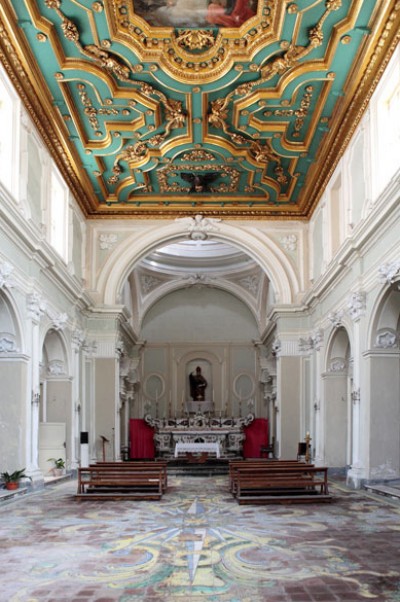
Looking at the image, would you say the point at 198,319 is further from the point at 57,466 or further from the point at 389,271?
the point at 389,271

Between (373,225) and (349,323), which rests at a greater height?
(373,225)

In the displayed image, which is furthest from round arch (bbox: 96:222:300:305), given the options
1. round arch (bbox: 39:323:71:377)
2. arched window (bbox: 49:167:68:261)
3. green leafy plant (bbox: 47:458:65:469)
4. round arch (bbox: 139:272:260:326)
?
round arch (bbox: 139:272:260:326)

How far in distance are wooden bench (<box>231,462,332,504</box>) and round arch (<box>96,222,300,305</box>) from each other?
885 centimetres

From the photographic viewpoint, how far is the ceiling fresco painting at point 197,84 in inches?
473

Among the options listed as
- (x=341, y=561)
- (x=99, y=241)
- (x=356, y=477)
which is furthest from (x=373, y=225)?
(x=99, y=241)

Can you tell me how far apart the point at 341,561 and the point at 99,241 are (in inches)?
636

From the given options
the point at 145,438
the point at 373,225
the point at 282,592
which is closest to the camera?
the point at 282,592

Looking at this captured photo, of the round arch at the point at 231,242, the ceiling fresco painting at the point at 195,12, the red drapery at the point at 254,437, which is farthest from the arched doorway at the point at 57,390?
the red drapery at the point at 254,437

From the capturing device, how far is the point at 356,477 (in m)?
14.2

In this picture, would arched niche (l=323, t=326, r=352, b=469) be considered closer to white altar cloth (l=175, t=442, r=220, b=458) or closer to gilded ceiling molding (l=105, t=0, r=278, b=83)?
white altar cloth (l=175, t=442, r=220, b=458)

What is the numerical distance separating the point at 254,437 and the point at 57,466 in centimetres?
1202

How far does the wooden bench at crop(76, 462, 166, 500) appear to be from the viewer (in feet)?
42.9

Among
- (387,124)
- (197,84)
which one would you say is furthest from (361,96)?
(197,84)

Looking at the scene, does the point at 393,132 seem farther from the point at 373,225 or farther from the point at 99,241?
the point at 99,241
